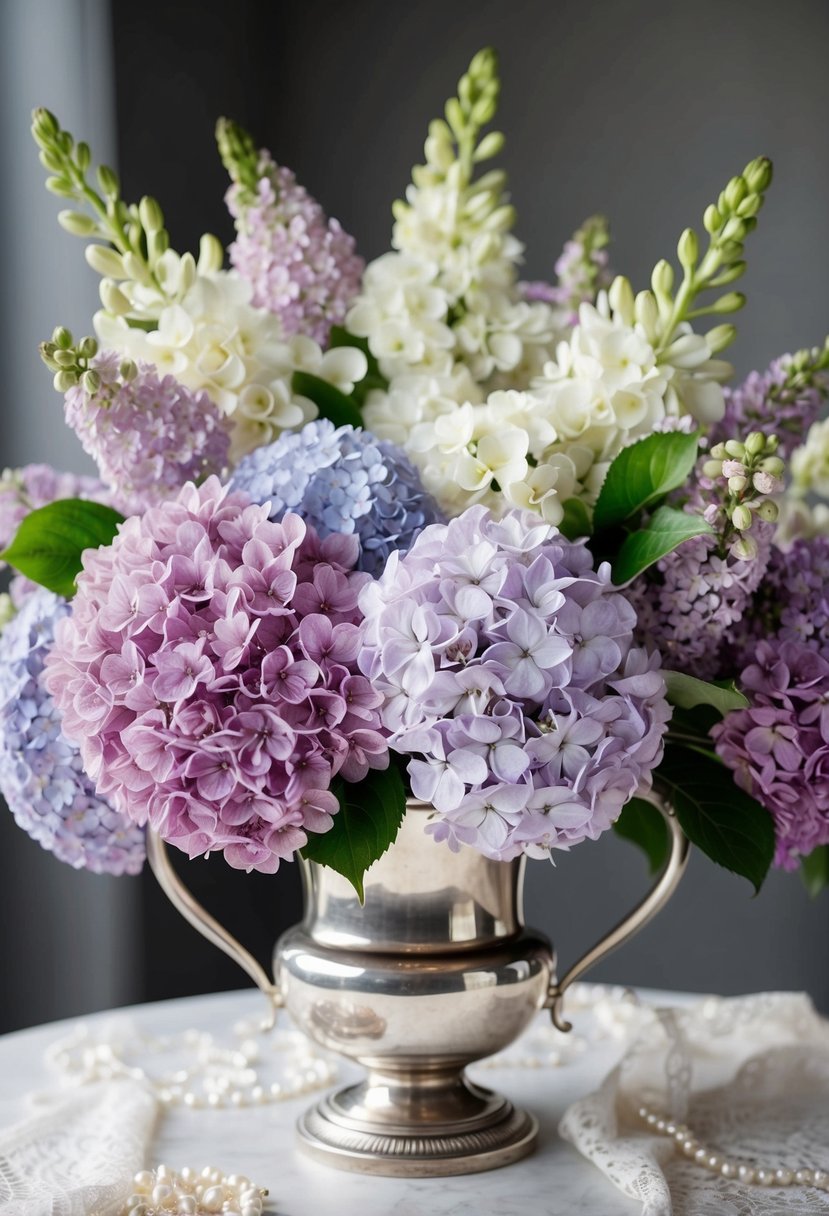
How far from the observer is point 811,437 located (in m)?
1.15

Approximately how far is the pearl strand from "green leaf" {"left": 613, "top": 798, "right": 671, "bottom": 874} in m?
0.20

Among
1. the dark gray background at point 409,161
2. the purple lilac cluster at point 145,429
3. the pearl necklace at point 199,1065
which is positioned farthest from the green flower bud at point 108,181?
the dark gray background at point 409,161

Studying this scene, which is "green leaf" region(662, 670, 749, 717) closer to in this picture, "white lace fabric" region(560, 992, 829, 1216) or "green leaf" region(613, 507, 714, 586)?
"green leaf" region(613, 507, 714, 586)

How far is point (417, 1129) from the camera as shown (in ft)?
3.05

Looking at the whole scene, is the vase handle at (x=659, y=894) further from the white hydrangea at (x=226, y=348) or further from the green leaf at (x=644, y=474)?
the white hydrangea at (x=226, y=348)

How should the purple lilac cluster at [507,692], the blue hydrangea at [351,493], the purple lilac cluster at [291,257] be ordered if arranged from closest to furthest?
the purple lilac cluster at [507,692]
the blue hydrangea at [351,493]
the purple lilac cluster at [291,257]

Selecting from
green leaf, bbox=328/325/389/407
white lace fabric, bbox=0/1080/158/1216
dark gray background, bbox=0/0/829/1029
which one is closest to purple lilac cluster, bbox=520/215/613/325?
green leaf, bbox=328/325/389/407

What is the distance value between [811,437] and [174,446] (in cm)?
55

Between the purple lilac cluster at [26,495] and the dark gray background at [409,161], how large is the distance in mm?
847

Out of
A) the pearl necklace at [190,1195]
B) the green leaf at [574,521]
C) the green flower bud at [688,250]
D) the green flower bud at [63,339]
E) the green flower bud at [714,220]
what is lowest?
the pearl necklace at [190,1195]

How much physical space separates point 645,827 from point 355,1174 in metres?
0.33

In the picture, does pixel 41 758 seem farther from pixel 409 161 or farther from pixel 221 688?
pixel 409 161

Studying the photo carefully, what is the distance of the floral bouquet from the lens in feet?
2.44

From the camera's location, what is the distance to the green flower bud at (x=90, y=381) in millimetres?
845
